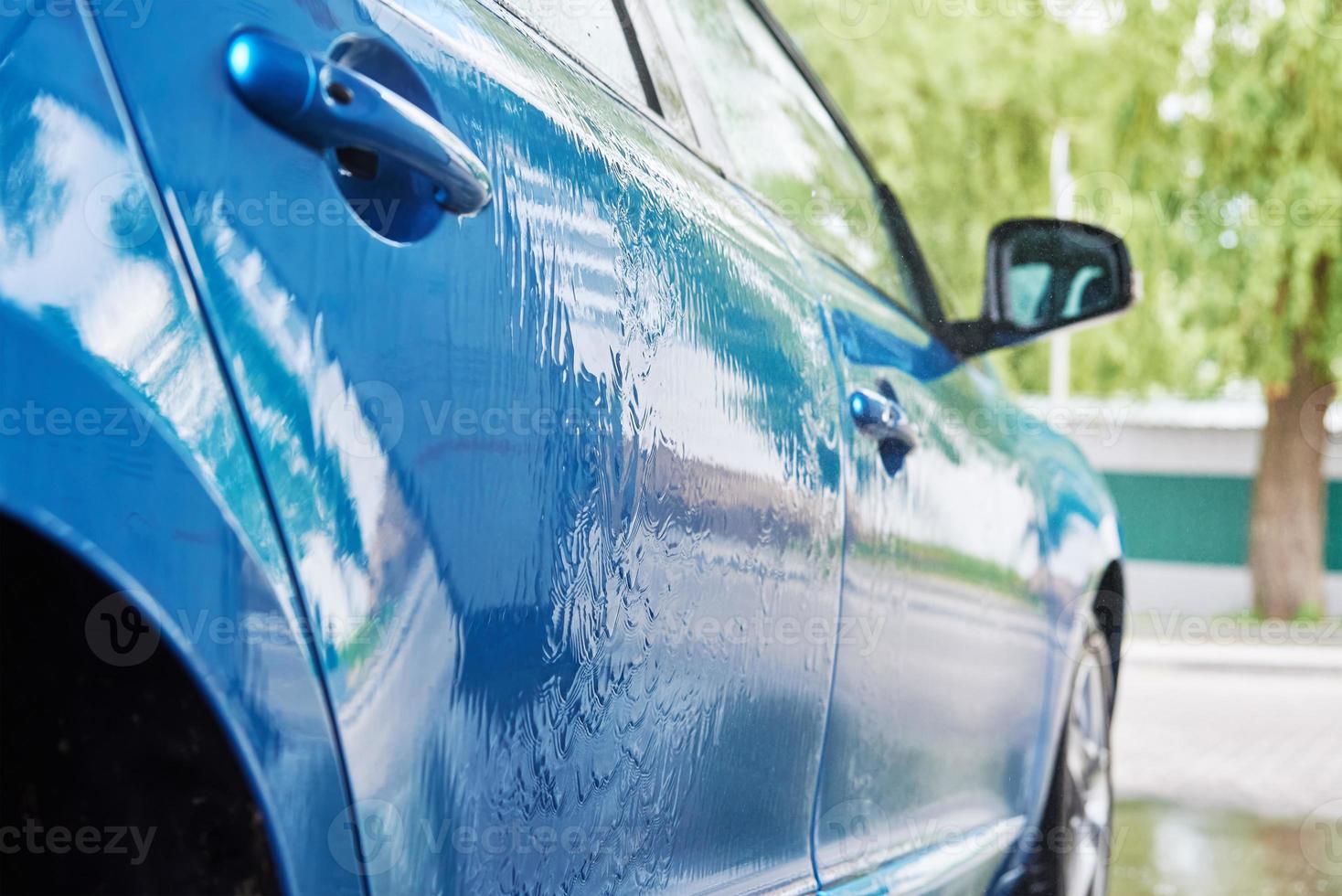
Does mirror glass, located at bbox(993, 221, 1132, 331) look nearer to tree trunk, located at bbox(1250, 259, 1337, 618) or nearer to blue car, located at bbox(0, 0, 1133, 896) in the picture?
blue car, located at bbox(0, 0, 1133, 896)

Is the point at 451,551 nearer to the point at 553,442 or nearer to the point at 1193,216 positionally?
the point at 553,442

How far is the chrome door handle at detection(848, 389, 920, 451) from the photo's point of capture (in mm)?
2068

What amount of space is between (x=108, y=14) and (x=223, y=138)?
0.10m

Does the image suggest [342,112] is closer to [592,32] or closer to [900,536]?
[592,32]

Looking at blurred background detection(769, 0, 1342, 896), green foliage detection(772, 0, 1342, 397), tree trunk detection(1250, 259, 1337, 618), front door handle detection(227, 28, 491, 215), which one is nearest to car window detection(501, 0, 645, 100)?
front door handle detection(227, 28, 491, 215)

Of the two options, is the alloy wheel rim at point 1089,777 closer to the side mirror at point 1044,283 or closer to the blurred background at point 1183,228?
the side mirror at point 1044,283

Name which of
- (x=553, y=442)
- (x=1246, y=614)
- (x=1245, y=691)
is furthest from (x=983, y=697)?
(x=1246, y=614)

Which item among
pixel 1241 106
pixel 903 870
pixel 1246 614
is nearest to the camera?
pixel 903 870

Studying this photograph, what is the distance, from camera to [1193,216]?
50.3 ft

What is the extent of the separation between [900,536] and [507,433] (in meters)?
1.03

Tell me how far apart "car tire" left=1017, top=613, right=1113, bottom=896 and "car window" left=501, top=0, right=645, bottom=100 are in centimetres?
177

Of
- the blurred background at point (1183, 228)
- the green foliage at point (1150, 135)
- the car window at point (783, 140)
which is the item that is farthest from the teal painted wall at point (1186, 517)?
the car window at point (783, 140)

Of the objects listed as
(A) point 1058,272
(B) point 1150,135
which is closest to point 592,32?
(A) point 1058,272

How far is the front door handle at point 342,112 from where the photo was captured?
1093mm
